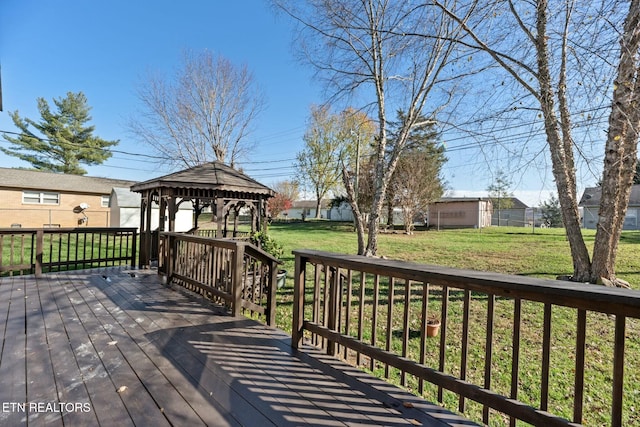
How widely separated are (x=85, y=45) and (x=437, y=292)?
15.5 meters

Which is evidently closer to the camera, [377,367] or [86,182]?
[377,367]

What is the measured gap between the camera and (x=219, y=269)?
411 cm

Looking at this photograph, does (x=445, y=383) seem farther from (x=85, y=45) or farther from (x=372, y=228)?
(x=85, y=45)

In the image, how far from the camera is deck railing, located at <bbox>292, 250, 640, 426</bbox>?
1415mm

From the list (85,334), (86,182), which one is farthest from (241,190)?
(86,182)

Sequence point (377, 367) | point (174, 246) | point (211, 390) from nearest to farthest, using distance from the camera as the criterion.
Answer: point (211, 390)
point (377, 367)
point (174, 246)

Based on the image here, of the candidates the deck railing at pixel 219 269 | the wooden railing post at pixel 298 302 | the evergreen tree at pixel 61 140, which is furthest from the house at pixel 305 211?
the wooden railing post at pixel 298 302

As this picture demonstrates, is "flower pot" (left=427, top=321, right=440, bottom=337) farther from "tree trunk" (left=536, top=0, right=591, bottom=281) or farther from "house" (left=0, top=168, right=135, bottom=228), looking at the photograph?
"house" (left=0, top=168, right=135, bottom=228)

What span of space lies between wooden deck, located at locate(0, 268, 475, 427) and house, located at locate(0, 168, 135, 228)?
1792cm

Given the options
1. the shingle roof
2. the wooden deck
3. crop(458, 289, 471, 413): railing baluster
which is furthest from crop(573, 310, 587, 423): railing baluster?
the shingle roof

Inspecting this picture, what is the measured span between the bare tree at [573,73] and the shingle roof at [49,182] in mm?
20991

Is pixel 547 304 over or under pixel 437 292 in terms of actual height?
over

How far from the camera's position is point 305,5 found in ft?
25.6

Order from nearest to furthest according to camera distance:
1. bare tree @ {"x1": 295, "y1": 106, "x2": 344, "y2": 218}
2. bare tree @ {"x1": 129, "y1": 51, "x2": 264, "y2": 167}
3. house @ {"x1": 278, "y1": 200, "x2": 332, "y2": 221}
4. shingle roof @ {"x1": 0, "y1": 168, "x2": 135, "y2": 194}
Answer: bare tree @ {"x1": 129, "y1": 51, "x2": 264, "y2": 167}, shingle roof @ {"x1": 0, "y1": 168, "x2": 135, "y2": 194}, bare tree @ {"x1": 295, "y1": 106, "x2": 344, "y2": 218}, house @ {"x1": 278, "y1": 200, "x2": 332, "y2": 221}
